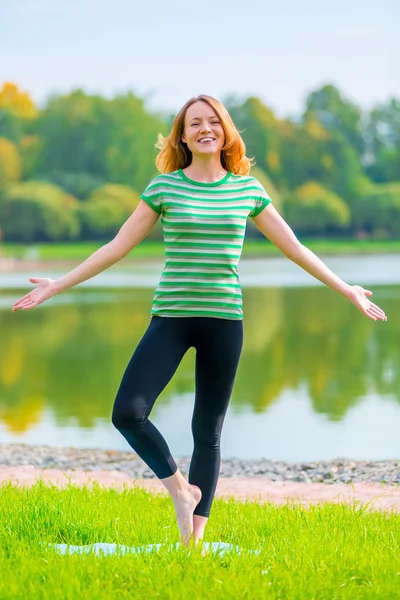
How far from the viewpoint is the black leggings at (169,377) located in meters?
3.82

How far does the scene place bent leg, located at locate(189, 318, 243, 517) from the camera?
12.8ft

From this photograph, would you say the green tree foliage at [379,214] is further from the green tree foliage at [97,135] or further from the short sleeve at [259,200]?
the short sleeve at [259,200]

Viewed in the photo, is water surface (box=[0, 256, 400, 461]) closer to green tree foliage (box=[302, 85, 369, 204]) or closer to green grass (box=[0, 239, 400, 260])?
green grass (box=[0, 239, 400, 260])

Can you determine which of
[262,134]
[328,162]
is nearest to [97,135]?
[262,134]

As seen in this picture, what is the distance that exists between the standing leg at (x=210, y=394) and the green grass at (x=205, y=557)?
0.92ft

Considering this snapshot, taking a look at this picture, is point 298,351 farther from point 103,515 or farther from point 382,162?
point 382,162

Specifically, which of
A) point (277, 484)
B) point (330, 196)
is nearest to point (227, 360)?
point (277, 484)

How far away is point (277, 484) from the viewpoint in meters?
6.44

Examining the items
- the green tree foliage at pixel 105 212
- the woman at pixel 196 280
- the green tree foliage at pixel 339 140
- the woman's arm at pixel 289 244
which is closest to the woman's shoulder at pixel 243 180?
the woman at pixel 196 280

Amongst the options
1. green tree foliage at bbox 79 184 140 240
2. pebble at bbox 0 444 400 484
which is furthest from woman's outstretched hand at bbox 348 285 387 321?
green tree foliage at bbox 79 184 140 240

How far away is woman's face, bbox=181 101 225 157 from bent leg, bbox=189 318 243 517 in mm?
676

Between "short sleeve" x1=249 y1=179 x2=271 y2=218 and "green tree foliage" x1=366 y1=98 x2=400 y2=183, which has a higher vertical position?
"green tree foliage" x1=366 y1=98 x2=400 y2=183

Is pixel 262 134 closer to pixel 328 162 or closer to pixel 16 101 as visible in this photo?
pixel 328 162

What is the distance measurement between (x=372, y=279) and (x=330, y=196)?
4462cm
